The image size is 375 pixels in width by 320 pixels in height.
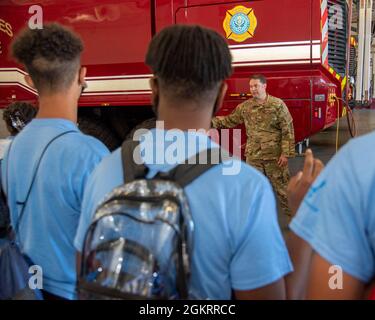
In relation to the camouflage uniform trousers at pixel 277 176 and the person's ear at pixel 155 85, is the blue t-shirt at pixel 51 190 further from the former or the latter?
the camouflage uniform trousers at pixel 277 176

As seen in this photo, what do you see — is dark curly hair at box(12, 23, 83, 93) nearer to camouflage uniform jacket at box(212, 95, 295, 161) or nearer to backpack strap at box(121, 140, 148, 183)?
backpack strap at box(121, 140, 148, 183)

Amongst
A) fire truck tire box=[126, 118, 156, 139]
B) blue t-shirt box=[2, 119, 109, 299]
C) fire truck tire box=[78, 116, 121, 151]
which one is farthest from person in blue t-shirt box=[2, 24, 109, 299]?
fire truck tire box=[78, 116, 121, 151]

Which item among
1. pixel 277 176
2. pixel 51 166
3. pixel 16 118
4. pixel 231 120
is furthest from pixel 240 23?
pixel 51 166

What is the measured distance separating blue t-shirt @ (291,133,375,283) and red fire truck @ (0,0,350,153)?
3.82 meters

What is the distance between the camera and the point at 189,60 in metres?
1.13

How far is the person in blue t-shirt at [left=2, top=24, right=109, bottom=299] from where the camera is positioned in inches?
60.2

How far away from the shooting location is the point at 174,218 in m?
1.02

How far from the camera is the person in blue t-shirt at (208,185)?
→ 1.07m

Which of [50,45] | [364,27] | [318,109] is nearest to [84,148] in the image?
[50,45]

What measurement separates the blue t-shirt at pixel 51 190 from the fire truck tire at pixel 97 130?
394 centimetres

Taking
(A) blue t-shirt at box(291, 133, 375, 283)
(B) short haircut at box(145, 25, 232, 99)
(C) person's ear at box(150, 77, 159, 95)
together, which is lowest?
(A) blue t-shirt at box(291, 133, 375, 283)
